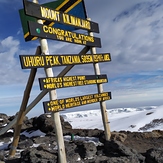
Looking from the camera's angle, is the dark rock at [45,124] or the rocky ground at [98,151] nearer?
the rocky ground at [98,151]

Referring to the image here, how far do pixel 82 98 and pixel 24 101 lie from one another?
2317mm

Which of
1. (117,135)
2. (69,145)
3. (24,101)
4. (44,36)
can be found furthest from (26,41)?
(117,135)

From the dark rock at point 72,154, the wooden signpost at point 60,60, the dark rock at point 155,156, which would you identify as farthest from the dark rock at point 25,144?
the dark rock at point 155,156

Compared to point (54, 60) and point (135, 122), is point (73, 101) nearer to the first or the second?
point (54, 60)

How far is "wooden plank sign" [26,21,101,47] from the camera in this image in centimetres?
663

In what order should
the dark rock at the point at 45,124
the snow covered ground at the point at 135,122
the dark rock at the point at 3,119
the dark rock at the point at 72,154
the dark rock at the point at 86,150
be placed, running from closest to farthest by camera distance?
the dark rock at the point at 72,154, the dark rock at the point at 86,150, the dark rock at the point at 45,124, the dark rock at the point at 3,119, the snow covered ground at the point at 135,122

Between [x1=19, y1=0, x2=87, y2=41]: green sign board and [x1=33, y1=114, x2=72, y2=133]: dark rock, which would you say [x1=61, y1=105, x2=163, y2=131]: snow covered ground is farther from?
[x1=19, y1=0, x2=87, y2=41]: green sign board

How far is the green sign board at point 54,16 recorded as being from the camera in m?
6.69

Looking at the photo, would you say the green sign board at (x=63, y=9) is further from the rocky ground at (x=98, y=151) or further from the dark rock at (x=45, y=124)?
the dark rock at (x=45, y=124)

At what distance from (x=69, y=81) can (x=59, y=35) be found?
156 cm

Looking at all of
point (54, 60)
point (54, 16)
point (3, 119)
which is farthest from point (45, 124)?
point (54, 16)

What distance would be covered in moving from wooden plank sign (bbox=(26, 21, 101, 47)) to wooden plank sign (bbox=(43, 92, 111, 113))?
2.01 m

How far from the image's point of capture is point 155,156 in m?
6.98

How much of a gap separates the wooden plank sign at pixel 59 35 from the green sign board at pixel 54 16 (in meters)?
0.34
